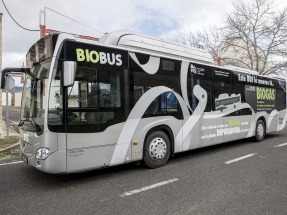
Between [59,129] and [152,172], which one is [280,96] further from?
[59,129]

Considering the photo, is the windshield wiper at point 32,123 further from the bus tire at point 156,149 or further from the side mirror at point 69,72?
the bus tire at point 156,149

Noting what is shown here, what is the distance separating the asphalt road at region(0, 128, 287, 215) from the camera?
4.65 metres

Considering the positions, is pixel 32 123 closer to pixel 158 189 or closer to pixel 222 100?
pixel 158 189

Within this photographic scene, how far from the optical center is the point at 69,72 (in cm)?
522

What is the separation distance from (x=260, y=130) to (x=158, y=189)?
733 cm

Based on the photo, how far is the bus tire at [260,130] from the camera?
37.1 ft

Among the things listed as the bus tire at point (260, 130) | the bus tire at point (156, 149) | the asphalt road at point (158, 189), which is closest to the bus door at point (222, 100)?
the asphalt road at point (158, 189)

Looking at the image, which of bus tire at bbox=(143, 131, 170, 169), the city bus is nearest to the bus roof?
the city bus

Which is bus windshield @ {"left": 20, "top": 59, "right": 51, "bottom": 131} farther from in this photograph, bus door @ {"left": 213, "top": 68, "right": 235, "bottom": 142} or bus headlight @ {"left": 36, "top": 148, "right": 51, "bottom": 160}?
bus door @ {"left": 213, "top": 68, "right": 235, "bottom": 142}

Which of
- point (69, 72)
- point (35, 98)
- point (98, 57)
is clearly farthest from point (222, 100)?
point (35, 98)

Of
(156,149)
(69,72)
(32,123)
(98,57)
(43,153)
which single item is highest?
(98,57)

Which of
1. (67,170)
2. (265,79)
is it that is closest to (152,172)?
(67,170)

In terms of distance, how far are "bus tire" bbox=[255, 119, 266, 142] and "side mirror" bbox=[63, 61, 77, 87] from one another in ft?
26.8

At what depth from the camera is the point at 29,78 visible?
638 cm
